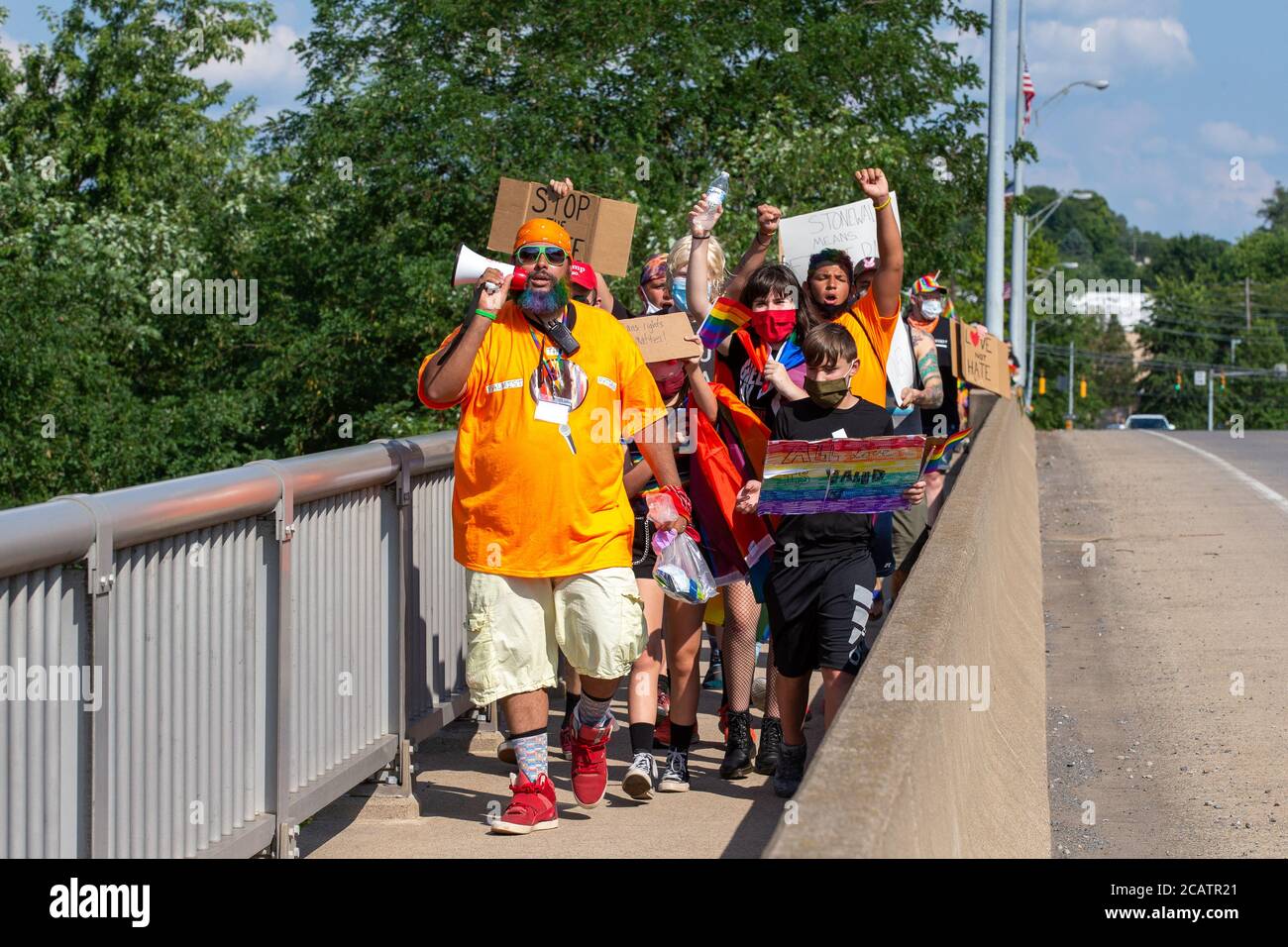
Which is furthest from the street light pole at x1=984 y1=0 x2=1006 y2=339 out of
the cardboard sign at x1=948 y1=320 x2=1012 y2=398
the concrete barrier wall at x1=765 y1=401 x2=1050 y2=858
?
the concrete barrier wall at x1=765 y1=401 x2=1050 y2=858

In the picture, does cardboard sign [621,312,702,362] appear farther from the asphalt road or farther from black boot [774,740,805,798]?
the asphalt road

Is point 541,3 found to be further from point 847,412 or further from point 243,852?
point 243,852

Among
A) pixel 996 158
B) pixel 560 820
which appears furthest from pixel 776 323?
pixel 996 158

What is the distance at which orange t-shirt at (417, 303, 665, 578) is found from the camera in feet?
19.5

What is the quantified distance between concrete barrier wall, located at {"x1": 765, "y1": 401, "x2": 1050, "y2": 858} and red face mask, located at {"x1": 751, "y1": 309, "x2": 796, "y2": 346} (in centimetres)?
104

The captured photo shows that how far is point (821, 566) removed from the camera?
6.43m

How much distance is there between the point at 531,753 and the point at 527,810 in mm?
199

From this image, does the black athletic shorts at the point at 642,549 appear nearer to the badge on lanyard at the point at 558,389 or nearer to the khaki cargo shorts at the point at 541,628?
the khaki cargo shorts at the point at 541,628

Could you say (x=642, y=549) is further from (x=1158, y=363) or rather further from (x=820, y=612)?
→ (x=1158, y=363)

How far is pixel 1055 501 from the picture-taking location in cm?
1994

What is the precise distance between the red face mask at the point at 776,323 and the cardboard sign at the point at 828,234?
39 centimetres

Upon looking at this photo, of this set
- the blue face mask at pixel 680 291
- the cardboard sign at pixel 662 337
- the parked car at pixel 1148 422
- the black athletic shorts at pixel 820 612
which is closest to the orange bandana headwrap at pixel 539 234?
the cardboard sign at pixel 662 337

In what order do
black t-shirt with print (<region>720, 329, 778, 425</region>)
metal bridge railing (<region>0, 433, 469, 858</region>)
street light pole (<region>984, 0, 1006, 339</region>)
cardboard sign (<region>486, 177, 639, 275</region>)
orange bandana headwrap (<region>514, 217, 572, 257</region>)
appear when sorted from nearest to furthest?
1. metal bridge railing (<region>0, 433, 469, 858</region>)
2. orange bandana headwrap (<region>514, 217, 572, 257</region>)
3. black t-shirt with print (<region>720, 329, 778, 425</region>)
4. cardboard sign (<region>486, 177, 639, 275</region>)
5. street light pole (<region>984, 0, 1006, 339</region>)
